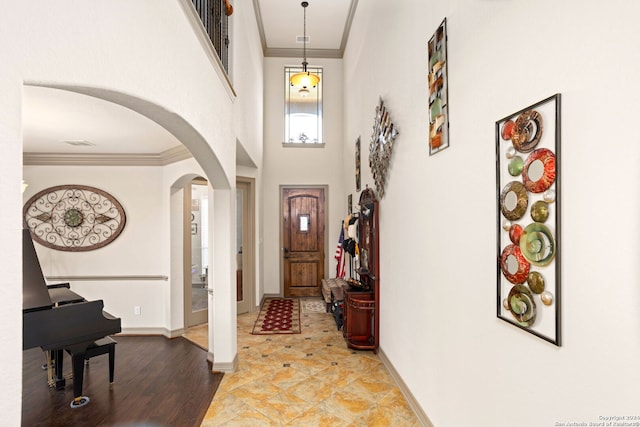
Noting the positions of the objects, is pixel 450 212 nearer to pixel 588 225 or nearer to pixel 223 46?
pixel 588 225

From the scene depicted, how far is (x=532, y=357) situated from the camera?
1.33m

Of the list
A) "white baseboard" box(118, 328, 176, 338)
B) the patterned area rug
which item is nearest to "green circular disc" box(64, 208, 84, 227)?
"white baseboard" box(118, 328, 176, 338)

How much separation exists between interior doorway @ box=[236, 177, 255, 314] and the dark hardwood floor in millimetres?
1645

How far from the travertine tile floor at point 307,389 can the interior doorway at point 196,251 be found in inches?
38.4

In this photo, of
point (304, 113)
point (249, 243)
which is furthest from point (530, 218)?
point (304, 113)

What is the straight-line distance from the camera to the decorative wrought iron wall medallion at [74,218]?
4.43 m

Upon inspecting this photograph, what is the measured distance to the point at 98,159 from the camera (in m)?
4.50

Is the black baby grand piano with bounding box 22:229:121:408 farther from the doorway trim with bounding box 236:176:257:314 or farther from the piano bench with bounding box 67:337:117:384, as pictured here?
the doorway trim with bounding box 236:176:257:314

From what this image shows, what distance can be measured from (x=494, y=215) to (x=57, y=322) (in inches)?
127

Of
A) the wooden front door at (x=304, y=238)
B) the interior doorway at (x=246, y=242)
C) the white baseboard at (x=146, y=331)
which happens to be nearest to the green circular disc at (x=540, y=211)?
the white baseboard at (x=146, y=331)

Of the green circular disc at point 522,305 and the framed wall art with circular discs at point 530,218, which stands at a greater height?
the framed wall art with circular discs at point 530,218

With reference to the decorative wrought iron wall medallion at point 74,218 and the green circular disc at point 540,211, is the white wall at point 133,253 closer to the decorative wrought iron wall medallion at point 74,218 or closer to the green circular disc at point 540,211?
the decorative wrought iron wall medallion at point 74,218

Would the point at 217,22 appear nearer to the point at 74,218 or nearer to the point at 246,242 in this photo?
the point at 74,218

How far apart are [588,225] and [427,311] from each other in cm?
147
